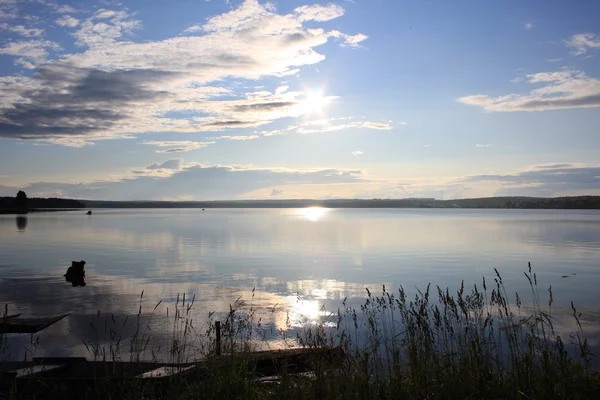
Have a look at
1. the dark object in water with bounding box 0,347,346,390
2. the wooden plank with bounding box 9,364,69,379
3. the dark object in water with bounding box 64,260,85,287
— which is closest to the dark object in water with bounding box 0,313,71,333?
the dark object in water with bounding box 0,347,346,390

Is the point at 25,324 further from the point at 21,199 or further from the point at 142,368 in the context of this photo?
the point at 21,199

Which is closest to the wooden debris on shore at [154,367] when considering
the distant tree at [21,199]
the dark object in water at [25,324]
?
the dark object in water at [25,324]

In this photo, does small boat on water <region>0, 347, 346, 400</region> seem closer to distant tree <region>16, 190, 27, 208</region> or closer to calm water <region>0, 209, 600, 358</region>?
calm water <region>0, 209, 600, 358</region>

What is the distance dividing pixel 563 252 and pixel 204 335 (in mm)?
27365

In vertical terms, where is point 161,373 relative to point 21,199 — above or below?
below

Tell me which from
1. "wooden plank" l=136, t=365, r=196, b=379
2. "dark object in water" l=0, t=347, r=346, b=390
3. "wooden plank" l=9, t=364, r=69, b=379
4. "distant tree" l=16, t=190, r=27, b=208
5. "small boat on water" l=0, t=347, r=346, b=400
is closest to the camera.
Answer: "small boat on water" l=0, t=347, r=346, b=400

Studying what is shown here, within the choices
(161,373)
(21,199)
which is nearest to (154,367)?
(161,373)

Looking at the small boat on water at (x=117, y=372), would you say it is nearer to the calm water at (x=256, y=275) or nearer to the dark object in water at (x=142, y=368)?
the dark object in water at (x=142, y=368)

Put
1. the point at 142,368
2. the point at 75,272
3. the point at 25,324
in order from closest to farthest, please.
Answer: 1. the point at 142,368
2. the point at 25,324
3. the point at 75,272

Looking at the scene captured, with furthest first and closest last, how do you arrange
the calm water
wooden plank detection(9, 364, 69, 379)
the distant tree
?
the distant tree < the calm water < wooden plank detection(9, 364, 69, 379)

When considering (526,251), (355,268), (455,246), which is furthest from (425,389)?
(455,246)

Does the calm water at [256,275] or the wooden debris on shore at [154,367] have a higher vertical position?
the wooden debris on shore at [154,367]

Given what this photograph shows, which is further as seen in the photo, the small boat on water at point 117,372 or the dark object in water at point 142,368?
the dark object in water at point 142,368

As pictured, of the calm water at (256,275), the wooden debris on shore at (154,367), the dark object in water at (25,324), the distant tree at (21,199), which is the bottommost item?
the calm water at (256,275)
